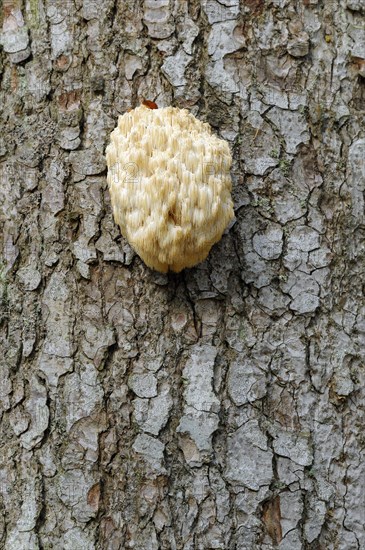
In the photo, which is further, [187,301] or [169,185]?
[187,301]

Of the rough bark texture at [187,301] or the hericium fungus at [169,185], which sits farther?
the rough bark texture at [187,301]

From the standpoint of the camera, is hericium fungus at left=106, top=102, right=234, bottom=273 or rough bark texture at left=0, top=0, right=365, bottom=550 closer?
hericium fungus at left=106, top=102, right=234, bottom=273

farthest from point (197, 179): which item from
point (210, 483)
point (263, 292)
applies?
point (210, 483)

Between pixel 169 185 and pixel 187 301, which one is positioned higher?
pixel 169 185

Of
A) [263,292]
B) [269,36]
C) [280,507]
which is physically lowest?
[280,507]

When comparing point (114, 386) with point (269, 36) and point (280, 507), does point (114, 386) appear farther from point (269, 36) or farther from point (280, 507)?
point (269, 36)
